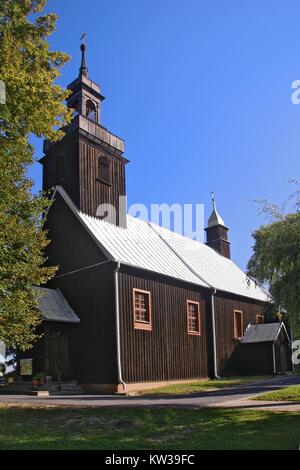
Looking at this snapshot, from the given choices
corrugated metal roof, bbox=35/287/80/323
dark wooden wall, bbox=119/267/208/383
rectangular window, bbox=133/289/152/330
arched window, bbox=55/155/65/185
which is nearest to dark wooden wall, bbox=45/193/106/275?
arched window, bbox=55/155/65/185

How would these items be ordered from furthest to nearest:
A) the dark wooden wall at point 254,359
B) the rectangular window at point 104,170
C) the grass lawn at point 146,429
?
the dark wooden wall at point 254,359
the rectangular window at point 104,170
the grass lawn at point 146,429

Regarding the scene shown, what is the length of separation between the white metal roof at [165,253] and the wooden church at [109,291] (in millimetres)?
90

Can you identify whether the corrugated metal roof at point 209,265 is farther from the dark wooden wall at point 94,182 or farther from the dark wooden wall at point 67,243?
the dark wooden wall at point 67,243

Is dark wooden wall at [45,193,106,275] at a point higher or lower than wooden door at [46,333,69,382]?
higher

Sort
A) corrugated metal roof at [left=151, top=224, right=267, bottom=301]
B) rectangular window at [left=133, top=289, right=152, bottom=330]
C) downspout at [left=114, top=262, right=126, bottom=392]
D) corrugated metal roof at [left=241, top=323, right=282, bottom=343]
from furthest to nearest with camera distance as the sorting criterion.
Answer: corrugated metal roof at [left=241, top=323, right=282, bottom=343] < corrugated metal roof at [left=151, top=224, right=267, bottom=301] < rectangular window at [left=133, top=289, right=152, bottom=330] < downspout at [left=114, top=262, right=126, bottom=392]

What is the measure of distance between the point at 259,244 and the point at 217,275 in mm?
18823

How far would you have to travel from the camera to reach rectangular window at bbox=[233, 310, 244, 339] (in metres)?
32.5

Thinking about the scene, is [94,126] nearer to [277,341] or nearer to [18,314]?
[18,314]

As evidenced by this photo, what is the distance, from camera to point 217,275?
33594mm

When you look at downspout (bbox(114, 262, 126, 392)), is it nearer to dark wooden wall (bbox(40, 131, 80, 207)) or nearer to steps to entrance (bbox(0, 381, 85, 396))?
steps to entrance (bbox(0, 381, 85, 396))

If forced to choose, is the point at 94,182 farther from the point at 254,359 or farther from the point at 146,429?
the point at 146,429

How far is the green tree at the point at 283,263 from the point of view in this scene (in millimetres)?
13492

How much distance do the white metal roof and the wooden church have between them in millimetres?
90

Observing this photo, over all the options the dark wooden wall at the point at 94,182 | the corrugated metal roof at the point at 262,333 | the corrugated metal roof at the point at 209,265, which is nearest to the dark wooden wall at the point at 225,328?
the corrugated metal roof at the point at 209,265
